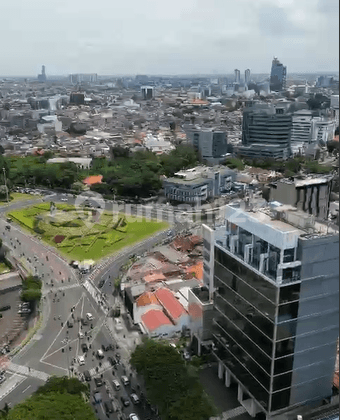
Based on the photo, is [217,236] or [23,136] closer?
[217,236]

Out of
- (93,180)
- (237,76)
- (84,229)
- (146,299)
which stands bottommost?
(146,299)

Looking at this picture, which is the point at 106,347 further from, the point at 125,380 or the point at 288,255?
the point at 288,255

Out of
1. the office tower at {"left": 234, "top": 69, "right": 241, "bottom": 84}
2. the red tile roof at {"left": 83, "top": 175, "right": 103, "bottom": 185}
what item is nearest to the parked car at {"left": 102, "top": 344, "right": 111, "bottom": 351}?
the red tile roof at {"left": 83, "top": 175, "right": 103, "bottom": 185}

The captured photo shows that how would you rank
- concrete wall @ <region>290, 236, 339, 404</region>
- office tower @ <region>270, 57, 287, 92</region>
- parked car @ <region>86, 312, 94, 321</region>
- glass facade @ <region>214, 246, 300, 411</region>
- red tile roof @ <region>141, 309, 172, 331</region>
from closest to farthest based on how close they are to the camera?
concrete wall @ <region>290, 236, 339, 404</region> < glass facade @ <region>214, 246, 300, 411</region> < red tile roof @ <region>141, 309, 172, 331</region> < parked car @ <region>86, 312, 94, 321</region> < office tower @ <region>270, 57, 287, 92</region>

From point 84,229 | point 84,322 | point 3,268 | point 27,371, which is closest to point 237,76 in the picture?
point 84,229

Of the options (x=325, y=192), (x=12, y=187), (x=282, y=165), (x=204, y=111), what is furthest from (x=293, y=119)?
Result: (x=325, y=192)

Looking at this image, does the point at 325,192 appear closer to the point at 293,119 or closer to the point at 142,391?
the point at 142,391

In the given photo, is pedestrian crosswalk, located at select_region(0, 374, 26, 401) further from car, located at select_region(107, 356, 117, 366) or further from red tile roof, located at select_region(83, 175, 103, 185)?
red tile roof, located at select_region(83, 175, 103, 185)
